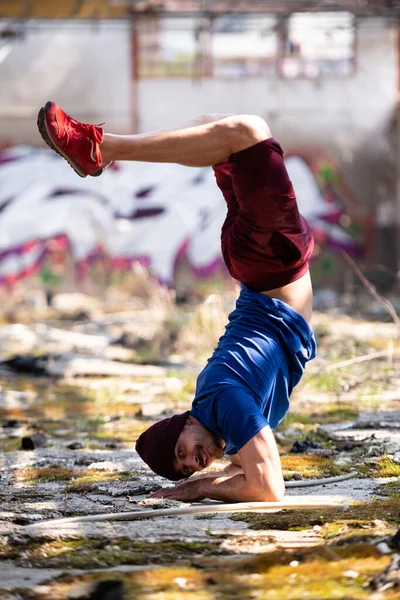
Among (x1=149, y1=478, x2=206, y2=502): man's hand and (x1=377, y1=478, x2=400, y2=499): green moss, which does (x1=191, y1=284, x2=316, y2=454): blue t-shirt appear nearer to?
(x1=149, y1=478, x2=206, y2=502): man's hand

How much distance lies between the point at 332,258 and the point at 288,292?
1395cm

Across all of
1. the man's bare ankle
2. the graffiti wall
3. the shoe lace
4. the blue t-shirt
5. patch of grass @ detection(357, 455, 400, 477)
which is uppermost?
the shoe lace

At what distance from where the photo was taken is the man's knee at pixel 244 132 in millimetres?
3986

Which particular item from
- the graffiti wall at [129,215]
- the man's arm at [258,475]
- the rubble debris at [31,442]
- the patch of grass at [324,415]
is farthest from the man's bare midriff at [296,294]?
the graffiti wall at [129,215]

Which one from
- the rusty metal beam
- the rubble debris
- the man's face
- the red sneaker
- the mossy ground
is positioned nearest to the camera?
the mossy ground

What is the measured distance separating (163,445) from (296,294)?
2.97 feet

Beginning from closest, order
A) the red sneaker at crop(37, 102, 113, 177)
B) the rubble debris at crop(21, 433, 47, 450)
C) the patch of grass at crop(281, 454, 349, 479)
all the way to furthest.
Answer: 1. the red sneaker at crop(37, 102, 113, 177)
2. the patch of grass at crop(281, 454, 349, 479)
3. the rubble debris at crop(21, 433, 47, 450)

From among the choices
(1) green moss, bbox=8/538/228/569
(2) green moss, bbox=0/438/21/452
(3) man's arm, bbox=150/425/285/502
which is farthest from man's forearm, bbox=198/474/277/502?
(2) green moss, bbox=0/438/21/452

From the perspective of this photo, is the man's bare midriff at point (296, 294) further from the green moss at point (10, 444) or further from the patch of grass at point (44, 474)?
the green moss at point (10, 444)

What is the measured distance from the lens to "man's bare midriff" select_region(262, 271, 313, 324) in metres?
4.40

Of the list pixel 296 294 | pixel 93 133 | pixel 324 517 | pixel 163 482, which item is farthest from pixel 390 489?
pixel 93 133

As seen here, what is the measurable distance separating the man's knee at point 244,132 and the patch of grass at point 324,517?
1513 millimetres

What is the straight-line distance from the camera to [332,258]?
59.7 feet

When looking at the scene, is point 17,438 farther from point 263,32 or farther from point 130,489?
point 263,32
